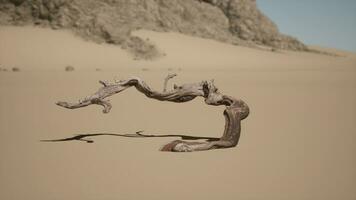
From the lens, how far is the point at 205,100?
5977 millimetres

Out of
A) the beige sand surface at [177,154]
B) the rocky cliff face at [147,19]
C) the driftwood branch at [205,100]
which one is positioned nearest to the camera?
the beige sand surface at [177,154]

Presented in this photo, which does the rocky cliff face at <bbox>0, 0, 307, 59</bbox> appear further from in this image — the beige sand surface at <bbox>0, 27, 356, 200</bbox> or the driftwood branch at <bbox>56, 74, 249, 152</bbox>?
the driftwood branch at <bbox>56, 74, 249, 152</bbox>

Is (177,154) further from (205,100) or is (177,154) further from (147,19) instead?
(147,19)

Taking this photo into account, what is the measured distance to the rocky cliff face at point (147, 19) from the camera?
27797 mm

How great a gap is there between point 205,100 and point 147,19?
2882 cm

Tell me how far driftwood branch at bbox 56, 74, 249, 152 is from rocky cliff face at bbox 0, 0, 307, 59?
63.2ft

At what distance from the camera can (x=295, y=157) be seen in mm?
5188

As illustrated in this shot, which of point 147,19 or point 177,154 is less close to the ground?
point 147,19

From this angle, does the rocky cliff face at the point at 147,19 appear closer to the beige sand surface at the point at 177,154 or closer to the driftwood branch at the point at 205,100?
the beige sand surface at the point at 177,154

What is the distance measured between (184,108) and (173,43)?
2167 centimetres

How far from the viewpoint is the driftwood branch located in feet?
18.3

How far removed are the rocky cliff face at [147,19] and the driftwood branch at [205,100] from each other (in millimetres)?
19259

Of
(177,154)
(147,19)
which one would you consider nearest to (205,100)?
(177,154)

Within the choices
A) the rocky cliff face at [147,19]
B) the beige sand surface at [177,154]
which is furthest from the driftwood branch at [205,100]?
the rocky cliff face at [147,19]
